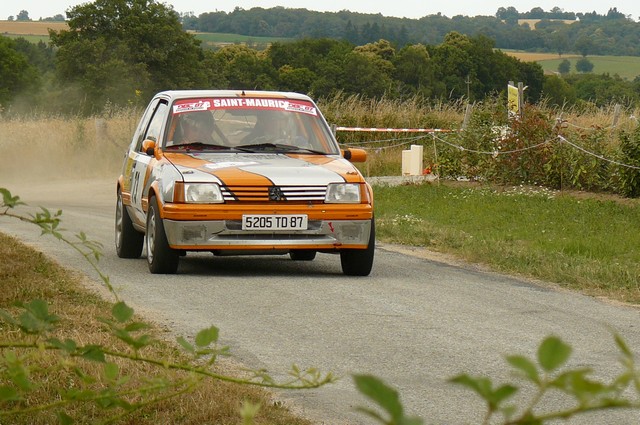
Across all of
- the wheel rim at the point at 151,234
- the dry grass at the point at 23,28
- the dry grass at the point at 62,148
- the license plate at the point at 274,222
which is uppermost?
the license plate at the point at 274,222

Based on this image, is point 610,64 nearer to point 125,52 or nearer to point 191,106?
point 125,52

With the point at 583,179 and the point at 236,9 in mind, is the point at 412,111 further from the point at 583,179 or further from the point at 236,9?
the point at 236,9

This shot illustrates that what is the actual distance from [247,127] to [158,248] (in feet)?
5.53

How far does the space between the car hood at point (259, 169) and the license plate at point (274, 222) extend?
0.26 meters

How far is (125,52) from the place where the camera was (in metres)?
79.8

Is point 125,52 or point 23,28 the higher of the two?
point 125,52

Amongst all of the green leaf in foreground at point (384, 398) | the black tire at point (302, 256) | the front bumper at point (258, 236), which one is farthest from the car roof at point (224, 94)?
the green leaf in foreground at point (384, 398)

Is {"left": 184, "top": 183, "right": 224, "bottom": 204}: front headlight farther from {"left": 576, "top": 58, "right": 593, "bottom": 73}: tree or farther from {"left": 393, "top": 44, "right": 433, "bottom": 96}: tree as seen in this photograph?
{"left": 576, "top": 58, "right": 593, "bottom": 73}: tree

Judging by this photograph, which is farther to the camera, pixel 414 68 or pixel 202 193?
pixel 414 68

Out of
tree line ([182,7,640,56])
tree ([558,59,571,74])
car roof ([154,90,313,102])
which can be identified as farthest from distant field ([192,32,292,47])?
car roof ([154,90,313,102])

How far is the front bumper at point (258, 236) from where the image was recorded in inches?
417

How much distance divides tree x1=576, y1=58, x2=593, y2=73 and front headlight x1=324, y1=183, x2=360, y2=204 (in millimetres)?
117141

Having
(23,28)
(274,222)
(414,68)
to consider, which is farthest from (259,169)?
(23,28)

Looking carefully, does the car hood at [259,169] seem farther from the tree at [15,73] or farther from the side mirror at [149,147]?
the tree at [15,73]
